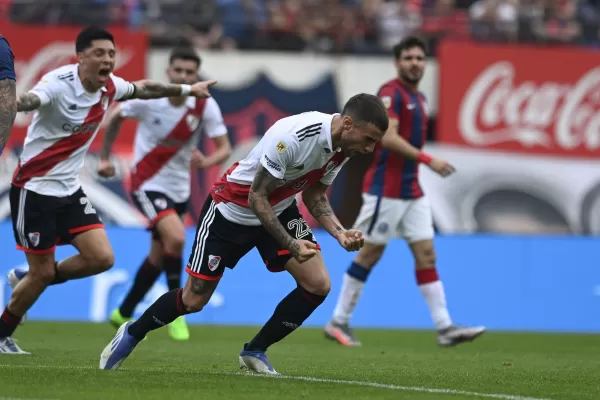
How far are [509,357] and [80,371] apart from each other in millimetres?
4185

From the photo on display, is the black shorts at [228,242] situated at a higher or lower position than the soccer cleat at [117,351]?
higher

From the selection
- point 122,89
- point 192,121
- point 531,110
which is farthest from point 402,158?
point 531,110

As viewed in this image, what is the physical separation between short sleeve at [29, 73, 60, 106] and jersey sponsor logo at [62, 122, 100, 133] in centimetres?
27

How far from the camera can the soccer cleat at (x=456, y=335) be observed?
10156mm

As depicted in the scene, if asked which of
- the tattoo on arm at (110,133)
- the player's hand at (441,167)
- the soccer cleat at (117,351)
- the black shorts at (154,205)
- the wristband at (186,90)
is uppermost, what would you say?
the wristband at (186,90)

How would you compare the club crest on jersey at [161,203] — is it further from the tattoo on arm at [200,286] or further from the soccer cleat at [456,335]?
the tattoo on arm at [200,286]

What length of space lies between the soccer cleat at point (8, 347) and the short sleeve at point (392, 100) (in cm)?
423

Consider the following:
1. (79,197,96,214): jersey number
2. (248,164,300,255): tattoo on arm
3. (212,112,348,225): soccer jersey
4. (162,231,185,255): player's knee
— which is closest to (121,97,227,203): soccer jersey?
(162,231,185,255): player's knee

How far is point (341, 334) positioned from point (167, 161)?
2421 millimetres

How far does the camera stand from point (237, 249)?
7023 mm

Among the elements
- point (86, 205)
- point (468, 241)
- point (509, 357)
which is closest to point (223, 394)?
point (86, 205)

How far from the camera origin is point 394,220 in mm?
10625

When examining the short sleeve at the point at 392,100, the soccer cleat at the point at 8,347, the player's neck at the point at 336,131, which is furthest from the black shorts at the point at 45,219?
the short sleeve at the point at 392,100

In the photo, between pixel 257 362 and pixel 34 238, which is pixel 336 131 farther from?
pixel 34 238
